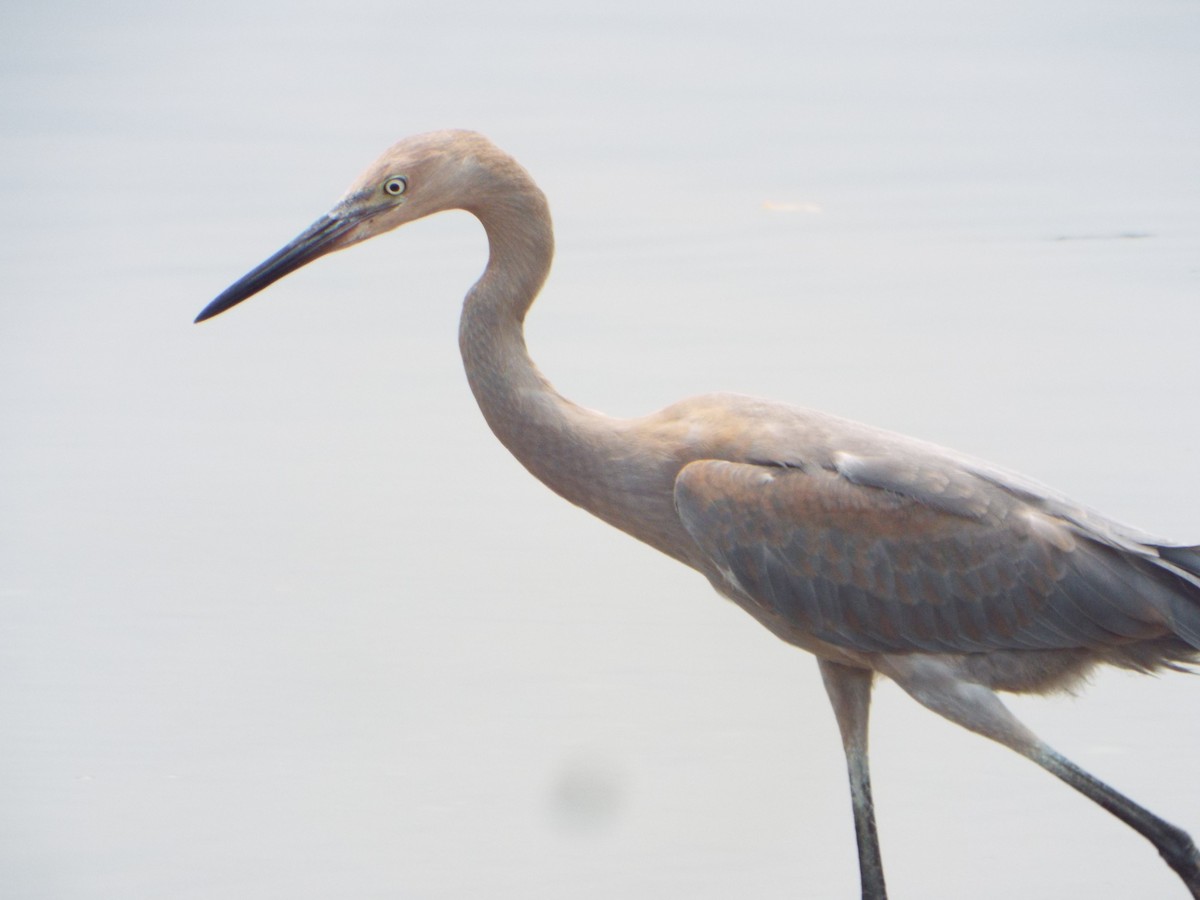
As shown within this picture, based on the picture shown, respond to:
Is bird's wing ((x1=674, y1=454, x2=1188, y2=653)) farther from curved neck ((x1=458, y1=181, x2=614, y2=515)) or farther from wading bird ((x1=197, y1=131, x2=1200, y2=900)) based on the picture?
curved neck ((x1=458, y1=181, x2=614, y2=515))

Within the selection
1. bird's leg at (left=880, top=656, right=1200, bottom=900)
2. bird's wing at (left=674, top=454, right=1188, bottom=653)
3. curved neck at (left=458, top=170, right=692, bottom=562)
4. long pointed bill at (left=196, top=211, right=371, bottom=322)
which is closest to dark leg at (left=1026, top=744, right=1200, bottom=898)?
bird's leg at (left=880, top=656, right=1200, bottom=900)

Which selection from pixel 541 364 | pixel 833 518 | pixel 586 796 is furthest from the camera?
pixel 541 364

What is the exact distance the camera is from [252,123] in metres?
10.7

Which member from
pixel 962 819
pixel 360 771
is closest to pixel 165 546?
pixel 360 771

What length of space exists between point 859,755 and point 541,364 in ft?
10.3

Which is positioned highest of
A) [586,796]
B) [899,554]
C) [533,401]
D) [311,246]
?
[311,246]

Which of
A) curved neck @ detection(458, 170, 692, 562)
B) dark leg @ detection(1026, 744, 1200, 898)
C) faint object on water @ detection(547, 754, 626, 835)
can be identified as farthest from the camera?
faint object on water @ detection(547, 754, 626, 835)

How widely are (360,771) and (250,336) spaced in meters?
3.38

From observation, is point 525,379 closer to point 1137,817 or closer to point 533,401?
point 533,401

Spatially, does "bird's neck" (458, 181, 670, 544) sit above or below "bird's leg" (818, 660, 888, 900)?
above

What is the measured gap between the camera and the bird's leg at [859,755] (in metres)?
4.58

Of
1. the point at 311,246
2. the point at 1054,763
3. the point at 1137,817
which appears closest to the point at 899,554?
the point at 1054,763

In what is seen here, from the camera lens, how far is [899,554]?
4602 mm

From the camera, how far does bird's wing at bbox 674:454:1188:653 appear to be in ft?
14.9
